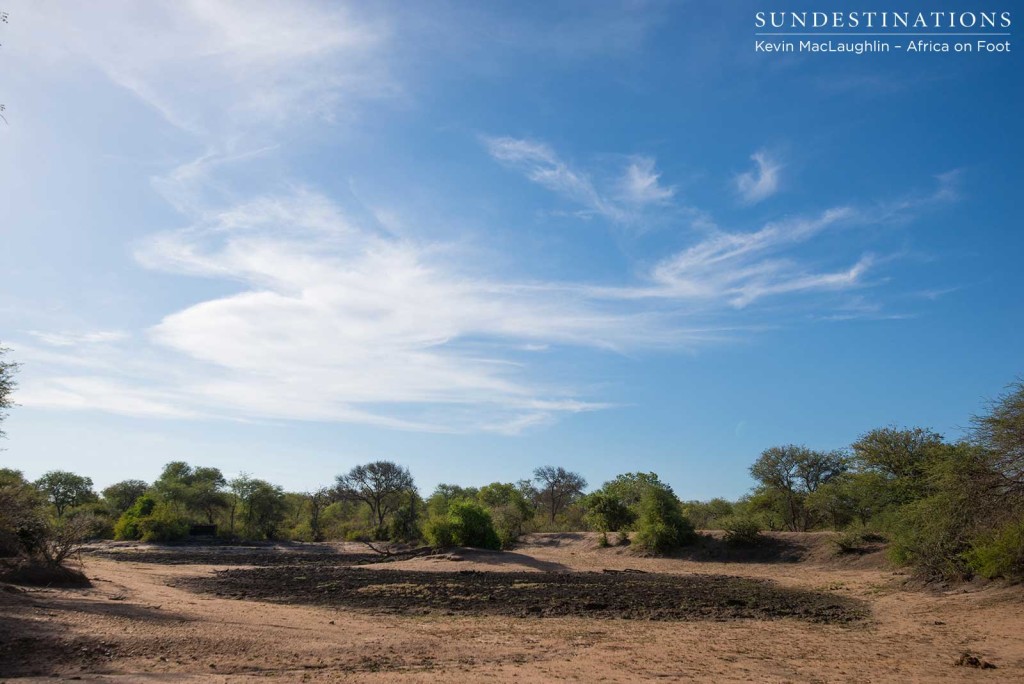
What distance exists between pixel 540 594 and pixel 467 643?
10.4m

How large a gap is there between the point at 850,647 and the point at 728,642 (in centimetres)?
249

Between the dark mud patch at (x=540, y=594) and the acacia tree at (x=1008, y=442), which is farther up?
the acacia tree at (x=1008, y=442)

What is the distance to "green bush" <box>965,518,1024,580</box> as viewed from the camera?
53.4 feet

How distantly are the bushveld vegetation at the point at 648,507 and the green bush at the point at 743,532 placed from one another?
86 mm

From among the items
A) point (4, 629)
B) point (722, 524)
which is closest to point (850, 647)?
point (4, 629)

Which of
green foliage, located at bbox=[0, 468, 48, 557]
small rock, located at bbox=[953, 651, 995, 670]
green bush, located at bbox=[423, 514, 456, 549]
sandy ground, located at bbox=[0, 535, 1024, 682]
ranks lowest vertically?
green bush, located at bbox=[423, 514, 456, 549]

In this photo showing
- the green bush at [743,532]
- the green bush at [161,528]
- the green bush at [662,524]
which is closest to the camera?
the green bush at [743,532]

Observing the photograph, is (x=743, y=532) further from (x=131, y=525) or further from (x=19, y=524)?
(x=131, y=525)

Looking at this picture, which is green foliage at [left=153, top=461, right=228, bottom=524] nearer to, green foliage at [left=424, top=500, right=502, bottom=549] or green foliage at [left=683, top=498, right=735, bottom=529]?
green foliage at [left=424, top=500, right=502, bottom=549]

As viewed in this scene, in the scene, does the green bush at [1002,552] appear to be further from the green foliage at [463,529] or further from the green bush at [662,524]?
the green foliage at [463,529]

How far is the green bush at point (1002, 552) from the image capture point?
53.4ft

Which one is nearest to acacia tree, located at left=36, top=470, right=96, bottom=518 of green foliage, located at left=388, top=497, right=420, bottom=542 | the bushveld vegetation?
the bushveld vegetation

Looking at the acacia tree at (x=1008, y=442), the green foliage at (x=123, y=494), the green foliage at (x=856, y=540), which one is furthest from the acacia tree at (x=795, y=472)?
the green foliage at (x=123, y=494)

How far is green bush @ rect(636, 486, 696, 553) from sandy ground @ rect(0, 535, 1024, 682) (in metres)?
22.0
